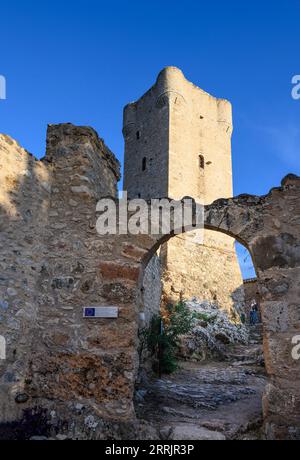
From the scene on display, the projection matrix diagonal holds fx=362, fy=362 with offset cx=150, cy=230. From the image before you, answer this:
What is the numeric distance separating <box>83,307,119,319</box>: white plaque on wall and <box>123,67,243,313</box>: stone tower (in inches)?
348

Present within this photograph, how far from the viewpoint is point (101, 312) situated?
143 inches

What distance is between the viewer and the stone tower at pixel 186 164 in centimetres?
1366

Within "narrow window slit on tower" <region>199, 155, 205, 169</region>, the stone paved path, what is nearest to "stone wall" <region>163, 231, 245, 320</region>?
"narrow window slit on tower" <region>199, 155, 205, 169</region>

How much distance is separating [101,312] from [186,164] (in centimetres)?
1243

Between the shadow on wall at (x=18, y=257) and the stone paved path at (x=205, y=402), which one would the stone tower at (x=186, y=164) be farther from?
the shadow on wall at (x=18, y=257)

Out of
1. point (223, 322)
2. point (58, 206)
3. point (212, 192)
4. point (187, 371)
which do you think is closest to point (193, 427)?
point (58, 206)

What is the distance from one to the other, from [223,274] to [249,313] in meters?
4.45

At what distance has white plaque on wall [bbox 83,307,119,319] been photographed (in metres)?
3.62

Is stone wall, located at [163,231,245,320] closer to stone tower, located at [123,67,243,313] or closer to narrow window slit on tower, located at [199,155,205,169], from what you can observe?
stone tower, located at [123,67,243,313]

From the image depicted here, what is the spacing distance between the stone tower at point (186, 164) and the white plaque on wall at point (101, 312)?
348 inches

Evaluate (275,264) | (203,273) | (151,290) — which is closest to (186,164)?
(203,273)

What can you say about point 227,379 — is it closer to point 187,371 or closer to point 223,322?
point 187,371

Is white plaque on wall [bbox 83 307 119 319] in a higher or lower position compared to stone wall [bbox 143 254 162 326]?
lower

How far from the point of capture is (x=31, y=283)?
3.66 m
